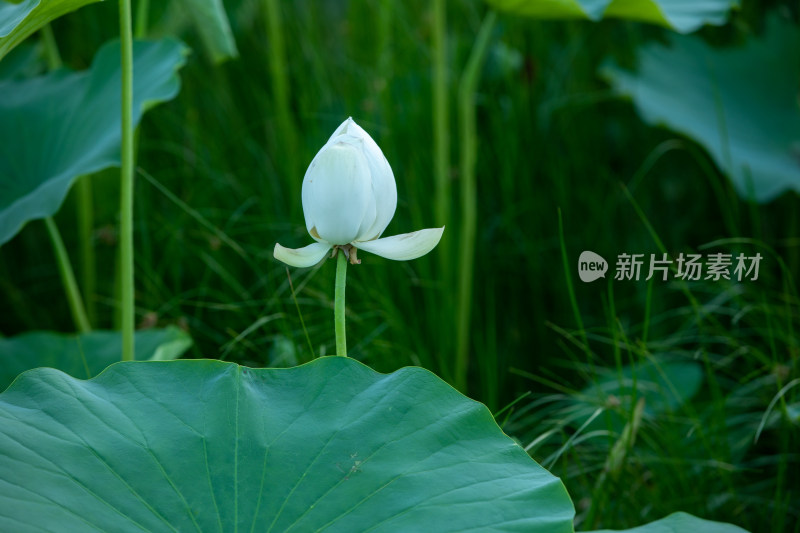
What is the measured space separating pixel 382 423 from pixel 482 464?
95 millimetres

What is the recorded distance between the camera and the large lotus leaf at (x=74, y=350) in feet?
3.83

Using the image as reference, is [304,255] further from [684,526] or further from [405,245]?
[684,526]

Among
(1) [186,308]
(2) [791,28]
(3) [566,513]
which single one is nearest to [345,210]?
(3) [566,513]

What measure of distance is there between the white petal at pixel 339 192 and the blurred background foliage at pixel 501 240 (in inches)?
18.6

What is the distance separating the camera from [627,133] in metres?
1.95

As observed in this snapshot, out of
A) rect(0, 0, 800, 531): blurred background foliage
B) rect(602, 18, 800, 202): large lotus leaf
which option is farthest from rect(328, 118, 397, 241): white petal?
rect(602, 18, 800, 202): large lotus leaf

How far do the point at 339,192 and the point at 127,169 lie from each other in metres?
0.37

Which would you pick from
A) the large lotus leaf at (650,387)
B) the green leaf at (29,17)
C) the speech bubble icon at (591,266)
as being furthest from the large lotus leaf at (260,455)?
the speech bubble icon at (591,266)

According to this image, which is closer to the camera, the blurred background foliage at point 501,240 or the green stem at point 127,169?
the green stem at point 127,169

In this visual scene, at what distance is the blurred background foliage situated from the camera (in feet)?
3.98

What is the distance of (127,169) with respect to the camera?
91cm

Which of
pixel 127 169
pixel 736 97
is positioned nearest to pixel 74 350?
pixel 127 169

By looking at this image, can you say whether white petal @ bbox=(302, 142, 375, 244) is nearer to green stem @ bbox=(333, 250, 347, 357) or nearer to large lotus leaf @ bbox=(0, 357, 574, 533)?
green stem @ bbox=(333, 250, 347, 357)

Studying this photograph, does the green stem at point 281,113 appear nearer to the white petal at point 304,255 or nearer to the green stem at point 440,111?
the green stem at point 440,111
